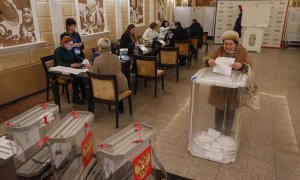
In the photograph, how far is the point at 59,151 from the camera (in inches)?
40.6

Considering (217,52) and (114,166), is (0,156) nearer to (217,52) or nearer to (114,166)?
(114,166)

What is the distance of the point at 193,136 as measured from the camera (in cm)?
303

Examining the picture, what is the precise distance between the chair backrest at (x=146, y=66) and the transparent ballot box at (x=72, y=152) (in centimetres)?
337

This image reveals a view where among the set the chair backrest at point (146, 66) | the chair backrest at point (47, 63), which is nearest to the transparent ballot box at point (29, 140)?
the chair backrest at point (47, 63)

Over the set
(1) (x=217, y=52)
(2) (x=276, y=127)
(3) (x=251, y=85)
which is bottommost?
(2) (x=276, y=127)

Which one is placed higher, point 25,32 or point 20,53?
point 25,32

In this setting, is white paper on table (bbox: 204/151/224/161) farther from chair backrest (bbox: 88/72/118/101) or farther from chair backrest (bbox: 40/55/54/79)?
chair backrest (bbox: 40/55/54/79)

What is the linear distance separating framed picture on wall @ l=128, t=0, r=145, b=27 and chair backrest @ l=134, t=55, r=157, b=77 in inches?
147

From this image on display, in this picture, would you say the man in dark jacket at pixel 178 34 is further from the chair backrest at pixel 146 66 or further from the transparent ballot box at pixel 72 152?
the transparent ballot box at pixel 72 152

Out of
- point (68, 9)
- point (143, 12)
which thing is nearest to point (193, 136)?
point (68, 9)

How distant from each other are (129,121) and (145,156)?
8.79 feet

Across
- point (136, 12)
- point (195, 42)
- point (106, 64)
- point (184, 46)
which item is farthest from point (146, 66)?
point (136, 12)

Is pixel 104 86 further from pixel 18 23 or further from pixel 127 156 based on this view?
pixel 127 156

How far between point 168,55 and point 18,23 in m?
3.02
